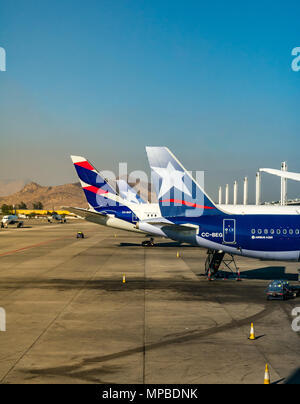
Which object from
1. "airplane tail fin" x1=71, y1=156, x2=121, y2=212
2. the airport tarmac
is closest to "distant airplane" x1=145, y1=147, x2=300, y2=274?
the airport tarmac

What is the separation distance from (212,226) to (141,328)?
12.1m

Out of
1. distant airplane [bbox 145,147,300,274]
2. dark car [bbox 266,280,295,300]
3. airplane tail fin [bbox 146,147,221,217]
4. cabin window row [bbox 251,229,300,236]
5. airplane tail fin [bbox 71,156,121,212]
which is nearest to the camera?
dark car [bbox 266,280,295,300]

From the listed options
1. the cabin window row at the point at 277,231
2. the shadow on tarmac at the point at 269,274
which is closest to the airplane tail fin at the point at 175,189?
the cabin window row at the point at 277,231

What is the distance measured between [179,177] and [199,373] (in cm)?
1713

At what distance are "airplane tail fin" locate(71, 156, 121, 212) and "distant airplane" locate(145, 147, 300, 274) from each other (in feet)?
85.9

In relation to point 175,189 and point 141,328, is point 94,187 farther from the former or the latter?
point 141,328

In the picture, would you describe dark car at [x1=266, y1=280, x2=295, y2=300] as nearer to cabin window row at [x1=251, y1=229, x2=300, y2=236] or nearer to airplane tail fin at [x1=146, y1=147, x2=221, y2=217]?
cabin window row at [x1=251, y1=229, x2=300, y2=236]

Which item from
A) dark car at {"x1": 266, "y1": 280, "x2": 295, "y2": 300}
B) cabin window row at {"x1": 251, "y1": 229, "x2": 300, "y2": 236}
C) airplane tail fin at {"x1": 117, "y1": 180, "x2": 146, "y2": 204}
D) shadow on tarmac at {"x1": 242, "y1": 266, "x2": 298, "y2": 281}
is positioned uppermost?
airplane tail fin at {"x1": 117, "y1": 180, "x2": 146, "y2": 204}

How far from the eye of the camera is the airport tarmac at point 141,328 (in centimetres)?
1382

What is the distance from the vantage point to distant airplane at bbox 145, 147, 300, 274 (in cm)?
2905

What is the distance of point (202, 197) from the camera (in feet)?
100

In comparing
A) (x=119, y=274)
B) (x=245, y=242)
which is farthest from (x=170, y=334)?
(x=119, y=274)

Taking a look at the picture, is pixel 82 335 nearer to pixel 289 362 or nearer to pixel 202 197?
pixel 289 362

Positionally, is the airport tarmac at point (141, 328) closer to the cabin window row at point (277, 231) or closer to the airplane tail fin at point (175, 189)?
the cabin window row at point (277, 231)
